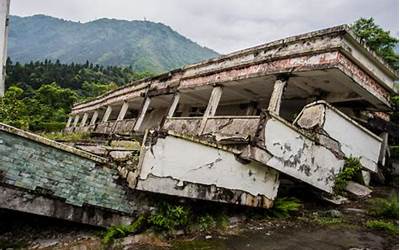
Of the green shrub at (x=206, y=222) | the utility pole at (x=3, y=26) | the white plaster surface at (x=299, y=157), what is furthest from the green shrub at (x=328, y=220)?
the utility pole at (x=3, y=26)

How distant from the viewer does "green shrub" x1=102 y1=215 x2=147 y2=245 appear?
524 cm

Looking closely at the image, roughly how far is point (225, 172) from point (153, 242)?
1869mm

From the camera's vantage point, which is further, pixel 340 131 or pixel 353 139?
pixel 353 139

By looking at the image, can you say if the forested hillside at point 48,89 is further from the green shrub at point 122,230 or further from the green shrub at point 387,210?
the green shrub at point 387,210

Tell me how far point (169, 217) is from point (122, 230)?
A: 0.80 m

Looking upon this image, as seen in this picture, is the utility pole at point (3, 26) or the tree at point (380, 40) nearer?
the tree at point (380, 40)

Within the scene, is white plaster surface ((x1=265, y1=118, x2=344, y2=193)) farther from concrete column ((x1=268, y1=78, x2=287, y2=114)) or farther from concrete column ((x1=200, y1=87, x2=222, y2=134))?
concrete column ((x1=200, y1=87, x2=222, y2=134))

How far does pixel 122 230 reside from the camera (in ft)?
17.6

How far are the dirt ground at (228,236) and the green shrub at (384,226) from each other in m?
0.13

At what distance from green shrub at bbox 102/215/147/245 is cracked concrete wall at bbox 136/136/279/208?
1.89 feet

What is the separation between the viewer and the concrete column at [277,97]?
8.51 metres

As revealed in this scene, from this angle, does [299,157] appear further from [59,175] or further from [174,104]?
[174,104]

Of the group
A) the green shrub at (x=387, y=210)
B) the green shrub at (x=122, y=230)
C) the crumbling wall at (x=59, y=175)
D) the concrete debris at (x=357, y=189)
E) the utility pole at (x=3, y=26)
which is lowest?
the green shrub at (x=122, y=230)

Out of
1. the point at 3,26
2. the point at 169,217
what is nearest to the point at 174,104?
the point at 169,217
